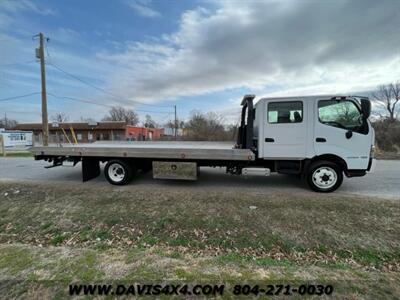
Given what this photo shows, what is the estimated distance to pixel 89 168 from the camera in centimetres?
678

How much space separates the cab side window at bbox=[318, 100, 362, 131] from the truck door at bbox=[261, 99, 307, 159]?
436 mm

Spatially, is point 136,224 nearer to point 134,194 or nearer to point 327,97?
point 134,194

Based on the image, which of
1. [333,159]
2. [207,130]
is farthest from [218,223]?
[207,130]

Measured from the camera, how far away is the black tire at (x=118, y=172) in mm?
6199

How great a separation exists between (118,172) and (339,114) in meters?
6.14

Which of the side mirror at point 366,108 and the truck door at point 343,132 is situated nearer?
the side mirror at point 366,108

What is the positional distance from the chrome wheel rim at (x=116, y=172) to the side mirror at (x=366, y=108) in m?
6.46

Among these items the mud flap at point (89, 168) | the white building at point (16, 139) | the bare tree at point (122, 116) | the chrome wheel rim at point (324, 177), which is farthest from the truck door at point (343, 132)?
the bare tree at point (122, 116)

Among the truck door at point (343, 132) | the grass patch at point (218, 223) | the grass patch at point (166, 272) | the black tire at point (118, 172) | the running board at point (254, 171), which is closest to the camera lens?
the grass patch at point (166, 272)

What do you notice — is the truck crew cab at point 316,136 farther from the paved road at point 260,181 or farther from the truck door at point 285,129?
the paved road at point 260,181

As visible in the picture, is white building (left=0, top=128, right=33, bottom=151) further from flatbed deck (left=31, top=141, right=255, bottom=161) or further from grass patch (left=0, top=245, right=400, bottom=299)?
grass patch (left=0, top=245, right=400, bottom=299)

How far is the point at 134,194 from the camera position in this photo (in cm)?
532

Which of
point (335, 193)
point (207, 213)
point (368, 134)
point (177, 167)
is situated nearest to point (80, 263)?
point (207, 213)

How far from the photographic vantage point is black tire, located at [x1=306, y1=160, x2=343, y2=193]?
535cm
